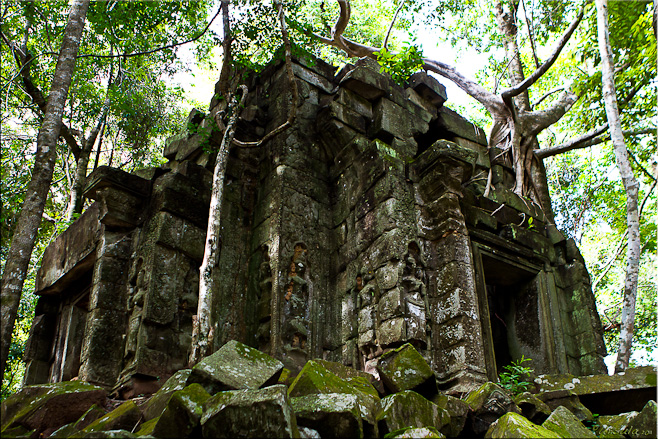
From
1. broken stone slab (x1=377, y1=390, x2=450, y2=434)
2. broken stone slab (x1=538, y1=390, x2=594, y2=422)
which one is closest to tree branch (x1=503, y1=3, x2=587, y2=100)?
broken stone slab (x1=538, y1=390, x2=594, y2=422)

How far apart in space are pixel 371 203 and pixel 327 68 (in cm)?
297

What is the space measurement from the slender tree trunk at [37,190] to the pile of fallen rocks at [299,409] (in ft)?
2.83

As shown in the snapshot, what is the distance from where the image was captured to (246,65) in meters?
8.22

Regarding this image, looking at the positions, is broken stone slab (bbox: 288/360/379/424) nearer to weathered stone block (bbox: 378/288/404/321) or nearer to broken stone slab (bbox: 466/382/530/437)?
broken stone slab (bbox: 466/382/530/437)

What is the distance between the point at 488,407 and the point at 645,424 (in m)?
1.01

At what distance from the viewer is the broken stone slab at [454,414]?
3.76 m

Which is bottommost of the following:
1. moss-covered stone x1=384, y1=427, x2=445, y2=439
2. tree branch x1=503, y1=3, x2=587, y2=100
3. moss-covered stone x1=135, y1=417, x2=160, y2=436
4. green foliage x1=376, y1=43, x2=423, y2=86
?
moss-covered stone x1=384, y1=427, x2=445, y2=439

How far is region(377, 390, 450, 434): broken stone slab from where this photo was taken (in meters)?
3.52

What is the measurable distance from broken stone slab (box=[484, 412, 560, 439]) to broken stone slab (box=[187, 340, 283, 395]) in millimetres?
1550

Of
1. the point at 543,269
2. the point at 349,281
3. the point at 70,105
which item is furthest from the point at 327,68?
the point at 70,105

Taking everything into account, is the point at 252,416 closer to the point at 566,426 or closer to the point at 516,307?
the point at 566,426

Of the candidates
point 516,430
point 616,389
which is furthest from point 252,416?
point 616,389

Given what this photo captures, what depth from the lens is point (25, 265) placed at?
5.20m

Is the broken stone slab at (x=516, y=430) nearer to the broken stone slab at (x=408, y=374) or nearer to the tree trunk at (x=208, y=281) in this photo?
the broken stone slab at (x=408, y=374)
